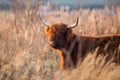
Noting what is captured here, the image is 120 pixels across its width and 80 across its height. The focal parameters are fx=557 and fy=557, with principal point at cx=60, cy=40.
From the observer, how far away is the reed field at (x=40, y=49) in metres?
6.73

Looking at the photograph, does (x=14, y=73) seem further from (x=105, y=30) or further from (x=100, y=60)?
(x=105, y=30)

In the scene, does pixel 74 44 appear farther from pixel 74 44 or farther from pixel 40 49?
pixel 40 49

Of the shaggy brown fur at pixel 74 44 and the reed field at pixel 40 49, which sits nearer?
the reed field at pixel 40 49

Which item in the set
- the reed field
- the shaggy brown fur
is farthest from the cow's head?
the reed field

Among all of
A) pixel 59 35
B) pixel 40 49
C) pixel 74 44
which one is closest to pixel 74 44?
pixel 74 44

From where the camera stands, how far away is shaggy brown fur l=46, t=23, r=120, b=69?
779cm

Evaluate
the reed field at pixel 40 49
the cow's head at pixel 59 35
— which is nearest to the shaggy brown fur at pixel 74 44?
the cow's head at pixel 59 35

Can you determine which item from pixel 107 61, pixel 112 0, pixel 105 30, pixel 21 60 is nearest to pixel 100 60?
pixel 107 61

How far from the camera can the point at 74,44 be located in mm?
8039

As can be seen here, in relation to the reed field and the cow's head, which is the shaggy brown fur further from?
the reed field

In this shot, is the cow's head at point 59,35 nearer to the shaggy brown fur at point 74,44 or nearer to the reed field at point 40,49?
the shaggy brown fur at point 74,44

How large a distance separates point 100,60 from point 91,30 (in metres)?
2.02

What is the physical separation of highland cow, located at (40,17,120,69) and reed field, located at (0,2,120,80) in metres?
0.21

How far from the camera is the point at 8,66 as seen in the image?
23.4 ft
